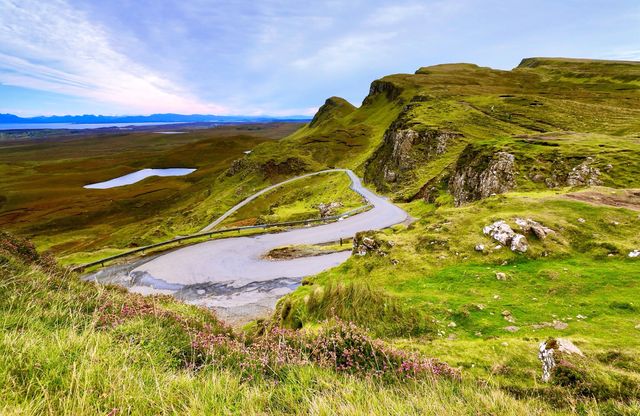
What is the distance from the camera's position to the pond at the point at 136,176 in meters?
159

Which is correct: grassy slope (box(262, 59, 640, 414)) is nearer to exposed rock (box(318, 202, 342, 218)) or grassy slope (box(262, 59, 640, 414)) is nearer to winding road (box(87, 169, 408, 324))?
winding road (box(87, 169, 408, 324))

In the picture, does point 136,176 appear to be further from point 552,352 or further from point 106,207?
point 552,352

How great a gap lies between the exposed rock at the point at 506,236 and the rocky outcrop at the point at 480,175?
78.8ft

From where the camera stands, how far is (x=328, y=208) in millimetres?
61719

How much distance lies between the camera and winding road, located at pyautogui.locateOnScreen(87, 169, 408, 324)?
24469 mm

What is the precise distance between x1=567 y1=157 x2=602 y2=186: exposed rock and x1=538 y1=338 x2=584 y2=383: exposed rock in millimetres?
32831

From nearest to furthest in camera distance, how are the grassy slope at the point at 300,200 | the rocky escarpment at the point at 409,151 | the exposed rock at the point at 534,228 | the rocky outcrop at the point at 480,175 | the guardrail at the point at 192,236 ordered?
the exposed rock at the point at 534,228, the guardrail at the point at 192,236, the rocky outcrop at the point at 480,175, the grassy slope at the point at 300,200, the rocky escarpment at the point at 409,151

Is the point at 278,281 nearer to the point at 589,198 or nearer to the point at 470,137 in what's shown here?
the point at 589,198

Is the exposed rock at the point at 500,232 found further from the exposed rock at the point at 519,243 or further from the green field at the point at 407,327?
the green field at the point at 407,327

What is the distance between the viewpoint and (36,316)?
17.4 feet

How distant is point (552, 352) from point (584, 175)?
35.2 metres

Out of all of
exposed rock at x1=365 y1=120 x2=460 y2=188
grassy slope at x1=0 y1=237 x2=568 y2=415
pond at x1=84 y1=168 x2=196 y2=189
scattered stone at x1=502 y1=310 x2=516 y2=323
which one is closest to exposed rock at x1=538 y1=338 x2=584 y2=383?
scattered stone at x1=502 y1=310 x2=516 y2=323

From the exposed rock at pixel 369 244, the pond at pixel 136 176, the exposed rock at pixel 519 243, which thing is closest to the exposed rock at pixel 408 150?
the exposed rock at pixel 369 244

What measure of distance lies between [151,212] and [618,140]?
416ft
